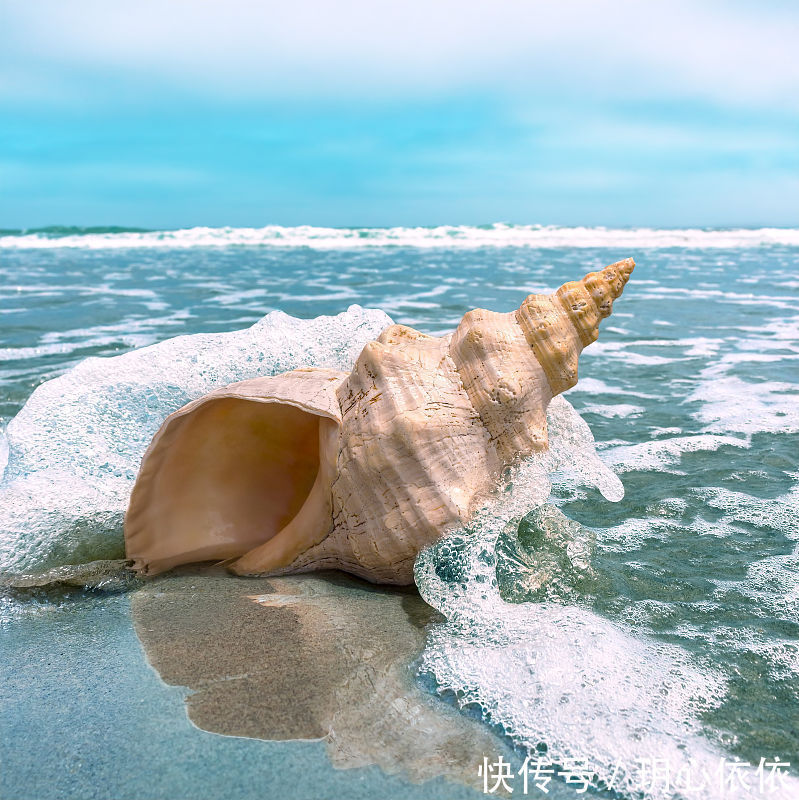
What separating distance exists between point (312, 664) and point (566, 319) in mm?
1442

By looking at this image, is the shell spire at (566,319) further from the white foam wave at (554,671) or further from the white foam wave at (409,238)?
the white foam wave at (409,238)

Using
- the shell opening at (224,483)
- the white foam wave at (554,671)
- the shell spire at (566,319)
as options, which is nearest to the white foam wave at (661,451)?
the shell spire at (566,319)

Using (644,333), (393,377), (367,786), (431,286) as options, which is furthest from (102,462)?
(431,286)

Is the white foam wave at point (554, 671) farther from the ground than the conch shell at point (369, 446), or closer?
closer

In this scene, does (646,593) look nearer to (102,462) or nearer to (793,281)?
(102,462)

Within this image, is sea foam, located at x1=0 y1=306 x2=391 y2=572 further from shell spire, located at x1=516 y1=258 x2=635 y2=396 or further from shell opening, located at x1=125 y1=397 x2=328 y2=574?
shell spire, located at x1=516 y1=258 x2=635 y2=396

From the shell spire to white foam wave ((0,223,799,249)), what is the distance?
82.6 ft

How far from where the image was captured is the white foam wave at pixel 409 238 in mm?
27797

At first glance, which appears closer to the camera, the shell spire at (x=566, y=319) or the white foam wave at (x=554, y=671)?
the white foam wave at (x=554, y=671)

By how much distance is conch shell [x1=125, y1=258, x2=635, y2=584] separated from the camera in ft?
7.68

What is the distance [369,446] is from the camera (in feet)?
7.67

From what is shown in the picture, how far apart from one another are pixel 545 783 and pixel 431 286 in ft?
32.9

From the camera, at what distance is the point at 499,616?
221 centimetres

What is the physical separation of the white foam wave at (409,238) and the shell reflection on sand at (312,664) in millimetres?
25540
